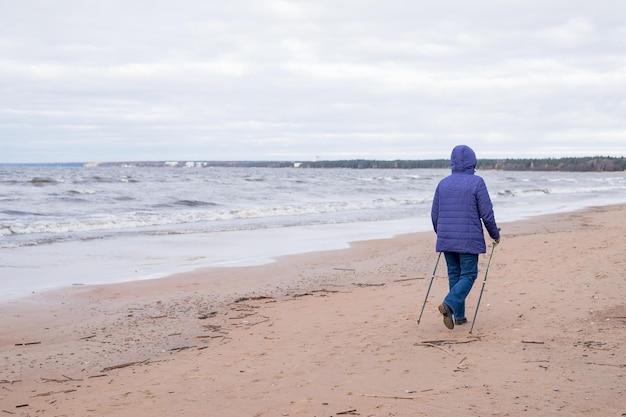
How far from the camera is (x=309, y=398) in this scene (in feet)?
15.6

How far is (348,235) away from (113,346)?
1197cm

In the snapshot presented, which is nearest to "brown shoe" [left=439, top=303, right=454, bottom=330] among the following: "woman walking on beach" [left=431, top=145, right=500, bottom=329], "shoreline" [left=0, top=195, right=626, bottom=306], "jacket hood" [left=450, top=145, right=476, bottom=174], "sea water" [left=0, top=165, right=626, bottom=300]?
"woman walking on beach" [left=431, top=145, right=500, bottom=329]

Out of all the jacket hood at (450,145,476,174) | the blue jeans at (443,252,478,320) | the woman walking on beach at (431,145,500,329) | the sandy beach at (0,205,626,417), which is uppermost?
the jacket hood at (450,145,476,174)

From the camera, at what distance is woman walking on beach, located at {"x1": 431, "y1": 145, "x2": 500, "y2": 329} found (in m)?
6.43

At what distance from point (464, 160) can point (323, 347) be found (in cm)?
228

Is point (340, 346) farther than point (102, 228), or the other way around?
point (102, 228)

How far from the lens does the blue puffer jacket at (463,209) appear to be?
21.0 feet

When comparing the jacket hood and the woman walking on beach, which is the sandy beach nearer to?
the woman walking on beach

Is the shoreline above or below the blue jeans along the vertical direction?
below

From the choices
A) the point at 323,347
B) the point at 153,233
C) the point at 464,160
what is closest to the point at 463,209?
the point at 464,160

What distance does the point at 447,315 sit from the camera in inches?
255

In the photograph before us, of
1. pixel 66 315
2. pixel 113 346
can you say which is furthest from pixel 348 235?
pixel 113 346

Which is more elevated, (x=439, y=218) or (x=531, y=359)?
(x=439, y=218)

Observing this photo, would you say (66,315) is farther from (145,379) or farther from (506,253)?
(506,253)
